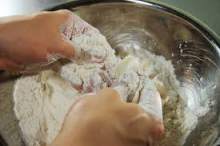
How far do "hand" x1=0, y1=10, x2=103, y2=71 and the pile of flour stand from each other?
0.03m

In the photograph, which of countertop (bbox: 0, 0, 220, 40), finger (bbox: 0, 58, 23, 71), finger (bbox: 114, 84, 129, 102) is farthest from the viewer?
countertop (bbox: 0, 0, 220, 40)

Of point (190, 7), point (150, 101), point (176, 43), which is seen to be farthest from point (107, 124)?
point (190, 7)

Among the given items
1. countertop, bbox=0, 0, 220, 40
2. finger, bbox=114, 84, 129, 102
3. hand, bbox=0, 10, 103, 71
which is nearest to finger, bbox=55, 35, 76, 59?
hand, bbox=0, 10, 103, 71

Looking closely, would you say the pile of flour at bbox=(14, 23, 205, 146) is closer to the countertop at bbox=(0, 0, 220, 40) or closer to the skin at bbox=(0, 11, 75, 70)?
the skin at bbox=(0, 11, 75, 70)

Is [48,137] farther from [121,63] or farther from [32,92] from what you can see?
[121,63]

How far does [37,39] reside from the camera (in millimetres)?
725

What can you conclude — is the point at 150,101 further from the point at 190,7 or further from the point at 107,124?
the point at 190,7

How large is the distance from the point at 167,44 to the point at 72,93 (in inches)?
9.9

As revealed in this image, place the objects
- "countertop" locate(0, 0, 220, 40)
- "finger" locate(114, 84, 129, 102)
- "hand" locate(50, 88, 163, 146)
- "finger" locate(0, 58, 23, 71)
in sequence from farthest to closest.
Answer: "countertop" locate(0, 0, 220, 40), "finger" locate(0, 58, 23, 71), "finger" locate(114, 84, 129, 102), "hand" locate(50, 88, 163, 146)

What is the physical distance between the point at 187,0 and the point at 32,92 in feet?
1.75

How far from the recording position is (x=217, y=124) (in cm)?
64

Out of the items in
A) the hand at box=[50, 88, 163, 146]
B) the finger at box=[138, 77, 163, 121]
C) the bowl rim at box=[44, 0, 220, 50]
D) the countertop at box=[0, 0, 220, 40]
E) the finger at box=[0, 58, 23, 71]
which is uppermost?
the countertop at box=[0, 0, 220, 40]

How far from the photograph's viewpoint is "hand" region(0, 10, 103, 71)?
0.72 meters

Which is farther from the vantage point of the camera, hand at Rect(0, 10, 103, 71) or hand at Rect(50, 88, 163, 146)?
hand at Rect(0, 10, 103, 71)
